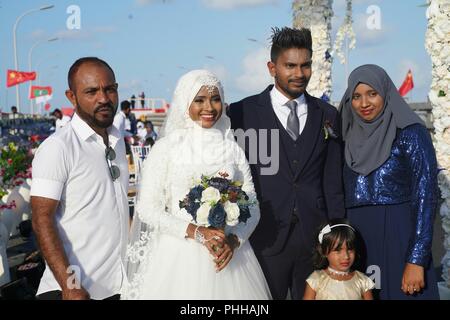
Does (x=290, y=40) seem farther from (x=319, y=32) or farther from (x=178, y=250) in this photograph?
(x=319, y=32)

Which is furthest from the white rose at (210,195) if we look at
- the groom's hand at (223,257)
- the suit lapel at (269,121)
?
the suit lapel at (269,121)

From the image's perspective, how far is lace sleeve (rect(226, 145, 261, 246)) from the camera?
375cm

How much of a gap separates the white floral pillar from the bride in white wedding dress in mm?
7286

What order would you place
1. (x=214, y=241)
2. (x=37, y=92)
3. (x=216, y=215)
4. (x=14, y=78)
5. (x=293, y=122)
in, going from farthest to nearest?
(x=37, y=92) < (x=14, y=78) < (x=293, y=122) < (x=214, y=241) < (x=216, y=215)

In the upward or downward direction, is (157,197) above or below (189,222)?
above

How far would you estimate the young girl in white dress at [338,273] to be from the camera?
3926mm

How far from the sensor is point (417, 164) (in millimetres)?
3828

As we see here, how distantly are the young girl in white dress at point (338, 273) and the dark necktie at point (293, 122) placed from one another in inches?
28.6

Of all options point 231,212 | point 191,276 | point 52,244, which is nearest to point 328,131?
point 231,212

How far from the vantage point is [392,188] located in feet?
12.9

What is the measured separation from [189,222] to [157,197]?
0.28 metres

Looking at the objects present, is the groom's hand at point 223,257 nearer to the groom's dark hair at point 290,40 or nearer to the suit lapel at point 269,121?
the suit lapel at point 269,121

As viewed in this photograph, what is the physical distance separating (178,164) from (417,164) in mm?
1662

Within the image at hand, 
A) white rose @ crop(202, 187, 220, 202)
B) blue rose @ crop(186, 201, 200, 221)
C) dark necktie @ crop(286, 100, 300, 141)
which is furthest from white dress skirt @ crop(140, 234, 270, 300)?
dark necktie @ crop(286, 100, 300, 141)
